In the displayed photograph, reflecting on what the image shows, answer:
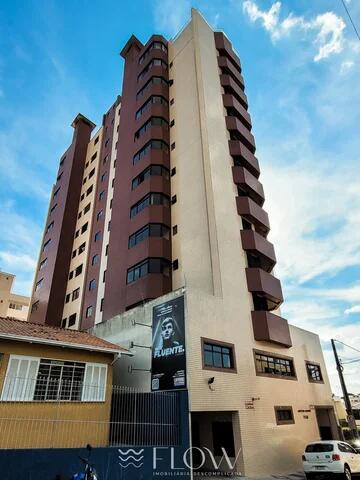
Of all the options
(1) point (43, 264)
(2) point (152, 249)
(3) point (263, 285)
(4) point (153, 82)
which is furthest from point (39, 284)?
(3) point (263, 285)

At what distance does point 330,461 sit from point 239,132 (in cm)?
2581

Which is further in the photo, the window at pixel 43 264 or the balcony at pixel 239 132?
the window at pixel 43 264

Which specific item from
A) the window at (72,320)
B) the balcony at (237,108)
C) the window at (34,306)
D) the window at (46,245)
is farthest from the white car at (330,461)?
the window at (46,245)

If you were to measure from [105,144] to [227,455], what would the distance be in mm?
37465

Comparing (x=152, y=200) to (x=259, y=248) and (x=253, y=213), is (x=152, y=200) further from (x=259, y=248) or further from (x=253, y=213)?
(x=259, y=248)

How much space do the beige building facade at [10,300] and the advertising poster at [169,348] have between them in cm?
5306

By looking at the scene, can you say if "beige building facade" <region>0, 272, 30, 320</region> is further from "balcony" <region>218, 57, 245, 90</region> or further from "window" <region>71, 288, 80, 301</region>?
"balcony" <region>218, 57, 245, 90</region>

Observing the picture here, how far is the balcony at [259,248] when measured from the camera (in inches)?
976

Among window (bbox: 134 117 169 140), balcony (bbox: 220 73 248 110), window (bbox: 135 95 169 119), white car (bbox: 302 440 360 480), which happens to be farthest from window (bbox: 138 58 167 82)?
white car (bbox: 302 440 360 480)

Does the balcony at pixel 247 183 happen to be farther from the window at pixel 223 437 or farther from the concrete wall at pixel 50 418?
the concrete wall at pixel 50 418

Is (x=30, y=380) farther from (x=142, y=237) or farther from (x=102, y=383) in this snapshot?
(x=142, y=237)

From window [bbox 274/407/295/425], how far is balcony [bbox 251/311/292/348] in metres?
4.07

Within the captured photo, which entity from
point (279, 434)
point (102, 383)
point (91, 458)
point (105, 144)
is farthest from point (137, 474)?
point (105, 144)

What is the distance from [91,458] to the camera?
1198 centimetres
